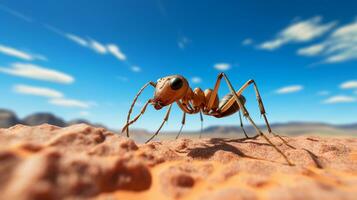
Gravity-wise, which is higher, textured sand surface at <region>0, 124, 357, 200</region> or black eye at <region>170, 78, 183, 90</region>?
black eye at <region>170, 78, 183, 90</region>

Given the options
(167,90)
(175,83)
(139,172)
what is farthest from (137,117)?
(139,172)

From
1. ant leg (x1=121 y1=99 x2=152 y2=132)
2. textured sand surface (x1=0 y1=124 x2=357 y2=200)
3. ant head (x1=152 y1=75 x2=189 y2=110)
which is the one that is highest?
ant head (x1=152 y1=75 x2=189 y2=110)

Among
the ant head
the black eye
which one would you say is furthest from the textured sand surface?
the black eye

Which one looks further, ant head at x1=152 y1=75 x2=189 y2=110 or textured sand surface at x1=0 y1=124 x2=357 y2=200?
ant head at x1=152 y1=75 x2=189 y2=110

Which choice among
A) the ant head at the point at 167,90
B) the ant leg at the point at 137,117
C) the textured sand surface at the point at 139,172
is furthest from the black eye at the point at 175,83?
the textured sand surface at the point at 139,172

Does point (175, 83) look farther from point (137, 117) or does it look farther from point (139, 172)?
point (139, 172)

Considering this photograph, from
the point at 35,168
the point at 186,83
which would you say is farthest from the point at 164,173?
the point at 186,83

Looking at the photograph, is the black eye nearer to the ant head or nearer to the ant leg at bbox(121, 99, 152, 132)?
the ant head

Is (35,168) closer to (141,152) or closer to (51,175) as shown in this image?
(51,175)
